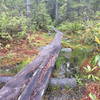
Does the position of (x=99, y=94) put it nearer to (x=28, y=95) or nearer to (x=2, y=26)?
(x=28, y=95)

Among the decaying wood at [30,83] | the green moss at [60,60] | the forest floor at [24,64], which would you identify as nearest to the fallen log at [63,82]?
the forest floor at [24,64]

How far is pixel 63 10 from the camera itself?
2472cm

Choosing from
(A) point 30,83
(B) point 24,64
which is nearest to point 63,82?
(A) point 30,83

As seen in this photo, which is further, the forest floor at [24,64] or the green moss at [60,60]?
the green moss at [60,60]

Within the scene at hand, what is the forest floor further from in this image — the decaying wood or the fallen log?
the decaying wood

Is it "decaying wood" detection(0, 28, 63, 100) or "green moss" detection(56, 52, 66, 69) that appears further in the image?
"green moss" detection(56, 52, 66, 69)

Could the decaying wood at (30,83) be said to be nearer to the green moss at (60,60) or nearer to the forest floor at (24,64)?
the forest floor at (24,64)

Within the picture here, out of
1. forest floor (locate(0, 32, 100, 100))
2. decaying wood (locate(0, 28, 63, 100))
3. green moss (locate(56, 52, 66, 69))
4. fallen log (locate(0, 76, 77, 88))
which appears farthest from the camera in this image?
green moss (locate(56, 52, 66, 69))

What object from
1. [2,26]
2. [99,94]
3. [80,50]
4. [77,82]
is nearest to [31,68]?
[77,82]

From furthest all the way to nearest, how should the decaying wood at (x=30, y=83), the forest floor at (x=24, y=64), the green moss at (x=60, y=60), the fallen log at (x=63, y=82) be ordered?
the green moss at (x=60, y=60)
the fallen log at (x=63, y=82)
the forest floor at (x=24, y=64)
the decaying wood at (x=30, y=83)

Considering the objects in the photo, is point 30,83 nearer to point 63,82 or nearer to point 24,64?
point 63,82

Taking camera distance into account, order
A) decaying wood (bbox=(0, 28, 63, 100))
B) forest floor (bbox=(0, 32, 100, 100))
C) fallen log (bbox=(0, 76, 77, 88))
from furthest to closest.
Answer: fallen log (bbox=(0, 76, 77, 88))
forest floor (bbox=(0, 32, 100, 100))
decaying wood (bbox=(0, 28, 63, 100))

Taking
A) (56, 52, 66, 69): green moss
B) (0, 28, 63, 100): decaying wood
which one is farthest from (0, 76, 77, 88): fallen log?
(56, 52, 66, 69): green moss

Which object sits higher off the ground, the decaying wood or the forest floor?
the decaying wood
